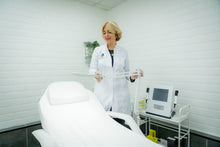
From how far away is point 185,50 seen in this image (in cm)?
221

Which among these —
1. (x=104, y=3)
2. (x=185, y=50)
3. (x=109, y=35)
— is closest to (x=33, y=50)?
(x=109, y=35)

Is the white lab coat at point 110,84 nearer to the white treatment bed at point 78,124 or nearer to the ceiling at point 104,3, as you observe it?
the white treatment bed at point 78,124

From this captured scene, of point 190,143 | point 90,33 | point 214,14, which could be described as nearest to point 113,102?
point 190,143

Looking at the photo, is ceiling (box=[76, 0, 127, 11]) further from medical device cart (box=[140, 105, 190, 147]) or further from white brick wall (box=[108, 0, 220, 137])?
medical device cart (box=[140, 105, 190, 147])

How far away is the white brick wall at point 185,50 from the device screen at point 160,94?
366mm

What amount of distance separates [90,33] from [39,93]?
1.68 meters

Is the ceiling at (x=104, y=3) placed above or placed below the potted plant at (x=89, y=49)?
above

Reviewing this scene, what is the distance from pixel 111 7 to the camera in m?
3.43

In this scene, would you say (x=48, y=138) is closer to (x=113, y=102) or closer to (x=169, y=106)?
(x=113, y=102)

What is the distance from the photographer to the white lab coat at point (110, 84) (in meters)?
1.77

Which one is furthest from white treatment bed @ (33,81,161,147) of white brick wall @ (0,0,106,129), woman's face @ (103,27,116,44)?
white brick wall @ (0,0,106,129)

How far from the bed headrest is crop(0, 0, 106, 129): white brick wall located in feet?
3.76

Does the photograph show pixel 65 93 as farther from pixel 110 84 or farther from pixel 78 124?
pixel 110 84

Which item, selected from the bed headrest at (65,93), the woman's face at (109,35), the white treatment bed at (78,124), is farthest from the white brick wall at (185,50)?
the bed headrest at (65,93)
